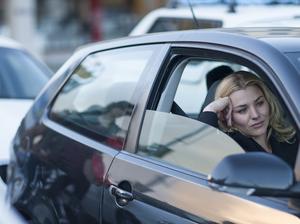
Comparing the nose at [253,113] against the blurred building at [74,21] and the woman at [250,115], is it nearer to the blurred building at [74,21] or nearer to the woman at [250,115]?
the woman at [250,115]

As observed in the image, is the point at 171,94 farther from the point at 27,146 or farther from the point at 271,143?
the point at 27,146

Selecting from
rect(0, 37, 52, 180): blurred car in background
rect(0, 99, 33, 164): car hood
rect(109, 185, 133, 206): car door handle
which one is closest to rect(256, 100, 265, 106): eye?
rect(109, 185, 133, 206): car door handle

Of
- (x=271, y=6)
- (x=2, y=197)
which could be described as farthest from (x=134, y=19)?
(x=2, y=197)

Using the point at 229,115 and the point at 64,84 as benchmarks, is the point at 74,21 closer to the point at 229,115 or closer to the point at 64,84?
the point at 64,84

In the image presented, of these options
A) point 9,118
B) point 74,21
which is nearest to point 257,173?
point 9,118

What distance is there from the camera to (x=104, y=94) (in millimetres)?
3607

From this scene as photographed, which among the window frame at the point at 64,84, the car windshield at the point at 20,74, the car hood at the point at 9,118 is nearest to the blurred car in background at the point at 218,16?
A: the car windshield at the point at 20,74

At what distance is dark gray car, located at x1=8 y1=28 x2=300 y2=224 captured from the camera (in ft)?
8.13

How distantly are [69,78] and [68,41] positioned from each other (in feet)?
65.2

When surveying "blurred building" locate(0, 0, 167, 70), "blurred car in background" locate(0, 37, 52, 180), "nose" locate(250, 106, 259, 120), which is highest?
"nose" locate(250, 106, 259, 120)

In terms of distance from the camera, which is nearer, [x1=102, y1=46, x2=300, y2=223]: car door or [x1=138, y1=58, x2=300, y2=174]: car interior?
[x1=102, y1=46, x2=300, y2=223]: car door

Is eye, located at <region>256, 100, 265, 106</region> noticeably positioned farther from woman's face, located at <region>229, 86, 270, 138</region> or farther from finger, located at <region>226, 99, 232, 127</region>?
finger, located at <region>226, 99, 232, 127</region>

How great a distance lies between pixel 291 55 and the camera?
2684 mm

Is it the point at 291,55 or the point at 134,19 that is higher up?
the point at 291,55
